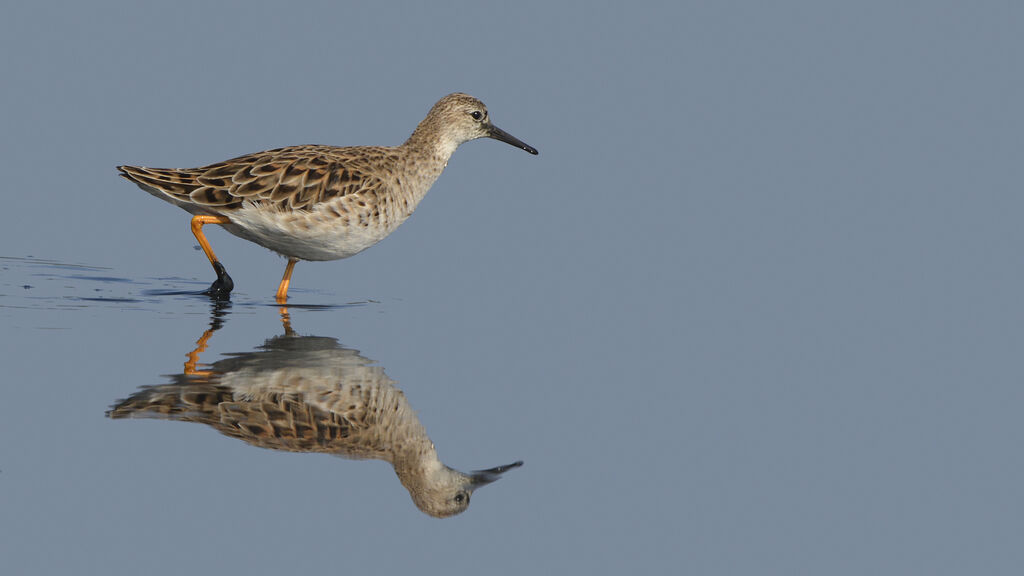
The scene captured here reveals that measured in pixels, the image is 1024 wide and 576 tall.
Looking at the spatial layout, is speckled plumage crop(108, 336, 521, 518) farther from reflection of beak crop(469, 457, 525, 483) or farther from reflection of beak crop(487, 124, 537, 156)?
reflection of beak crop(487, 124, 537, 156)

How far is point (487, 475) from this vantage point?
8.73m

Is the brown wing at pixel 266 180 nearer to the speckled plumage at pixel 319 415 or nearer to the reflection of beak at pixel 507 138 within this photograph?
the reflection of beak at pixel 507 138

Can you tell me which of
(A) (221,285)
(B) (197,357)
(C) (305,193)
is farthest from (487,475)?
(A) (221,285)

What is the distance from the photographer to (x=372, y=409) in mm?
8961

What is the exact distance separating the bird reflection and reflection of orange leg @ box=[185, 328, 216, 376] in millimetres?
19

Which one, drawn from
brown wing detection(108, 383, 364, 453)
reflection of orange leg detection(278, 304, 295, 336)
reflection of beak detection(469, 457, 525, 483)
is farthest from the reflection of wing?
reflection of orange leg detection(278, 304, 295, 336)

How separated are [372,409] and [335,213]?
4482mm

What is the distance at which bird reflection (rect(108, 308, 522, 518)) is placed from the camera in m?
8.29

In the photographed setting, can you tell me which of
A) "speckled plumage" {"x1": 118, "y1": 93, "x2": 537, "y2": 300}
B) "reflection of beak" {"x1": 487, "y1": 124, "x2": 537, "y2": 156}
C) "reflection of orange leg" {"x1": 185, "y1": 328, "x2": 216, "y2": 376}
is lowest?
"reflection of orange leg" {"x1": 185, "y1": 328, "x2": 216, "y2": 376}

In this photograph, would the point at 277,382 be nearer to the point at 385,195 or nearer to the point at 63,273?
the point at 385,195

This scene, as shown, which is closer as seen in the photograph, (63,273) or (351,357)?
(351,357)

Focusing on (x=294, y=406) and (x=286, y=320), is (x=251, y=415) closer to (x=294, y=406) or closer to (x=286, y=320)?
(x=294, y=406)

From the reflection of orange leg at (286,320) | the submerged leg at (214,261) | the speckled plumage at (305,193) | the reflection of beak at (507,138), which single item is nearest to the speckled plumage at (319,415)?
the reflection of orange leg at (286,320)

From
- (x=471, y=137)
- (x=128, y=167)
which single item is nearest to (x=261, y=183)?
(x=128, y=167)
